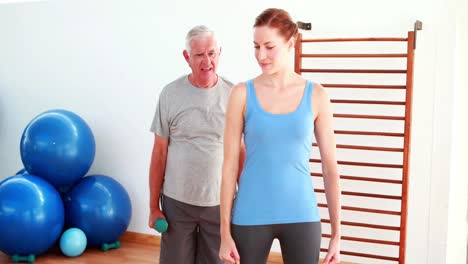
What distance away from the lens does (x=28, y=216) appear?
3982 mm

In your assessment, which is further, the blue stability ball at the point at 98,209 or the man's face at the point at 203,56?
the blue stability ball at the point at 98,209

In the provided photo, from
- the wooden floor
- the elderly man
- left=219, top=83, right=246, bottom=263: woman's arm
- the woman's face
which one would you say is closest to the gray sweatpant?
the elderly man

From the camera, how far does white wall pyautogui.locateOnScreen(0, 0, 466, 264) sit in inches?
147

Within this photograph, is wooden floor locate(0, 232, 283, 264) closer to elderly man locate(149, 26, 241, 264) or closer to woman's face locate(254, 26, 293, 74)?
elderly man locate(149, 26, 241, 264)

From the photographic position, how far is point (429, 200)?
3787 mm

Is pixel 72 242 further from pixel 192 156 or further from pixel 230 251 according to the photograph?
pixel 230 251

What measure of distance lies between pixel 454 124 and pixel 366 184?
0.66 meters

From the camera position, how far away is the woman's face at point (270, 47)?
5.57 feet

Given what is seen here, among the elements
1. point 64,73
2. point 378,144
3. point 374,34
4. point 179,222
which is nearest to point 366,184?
point 378,144

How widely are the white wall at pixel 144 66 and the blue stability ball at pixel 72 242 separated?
614mm

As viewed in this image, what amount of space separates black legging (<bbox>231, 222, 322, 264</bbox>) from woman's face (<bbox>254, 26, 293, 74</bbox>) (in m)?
0.45

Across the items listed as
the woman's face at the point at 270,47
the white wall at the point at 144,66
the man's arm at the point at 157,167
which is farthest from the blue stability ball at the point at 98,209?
the woman's face at the point at 270,47

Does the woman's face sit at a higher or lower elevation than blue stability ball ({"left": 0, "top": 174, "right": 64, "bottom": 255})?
higher

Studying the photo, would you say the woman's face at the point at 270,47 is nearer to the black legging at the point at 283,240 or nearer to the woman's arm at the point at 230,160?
the woman's arm at the point at 230,160
